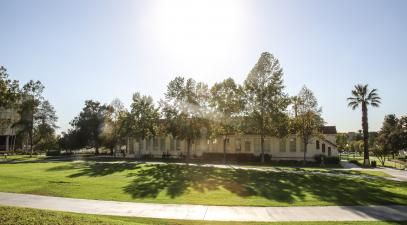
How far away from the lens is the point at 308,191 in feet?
64.5

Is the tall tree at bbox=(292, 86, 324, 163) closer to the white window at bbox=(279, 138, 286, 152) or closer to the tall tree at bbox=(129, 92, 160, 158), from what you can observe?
the white window at bbox=(279, 138, 286, 152)

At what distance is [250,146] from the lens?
54.2 m

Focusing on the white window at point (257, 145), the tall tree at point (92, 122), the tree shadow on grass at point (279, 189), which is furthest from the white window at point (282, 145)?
the tall tree at point (92, 122)

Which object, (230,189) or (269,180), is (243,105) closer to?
(269,180)

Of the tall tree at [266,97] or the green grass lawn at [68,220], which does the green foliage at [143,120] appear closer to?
the tall tree at [266,97]

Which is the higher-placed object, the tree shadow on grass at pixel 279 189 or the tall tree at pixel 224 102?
the tall tree at pixel 224 102

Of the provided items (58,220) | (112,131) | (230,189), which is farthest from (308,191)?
(112,131)

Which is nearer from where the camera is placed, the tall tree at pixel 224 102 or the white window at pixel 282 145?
the tall tree at pixel 224 102

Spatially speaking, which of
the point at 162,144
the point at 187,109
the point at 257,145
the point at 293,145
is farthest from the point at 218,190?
the point at 162,144

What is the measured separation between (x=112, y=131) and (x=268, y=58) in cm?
3356

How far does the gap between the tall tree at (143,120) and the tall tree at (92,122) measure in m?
16.6

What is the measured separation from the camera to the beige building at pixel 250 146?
51.8 m

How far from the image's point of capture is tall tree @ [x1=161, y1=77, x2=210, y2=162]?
4441 centimetres

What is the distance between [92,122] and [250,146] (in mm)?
34081
